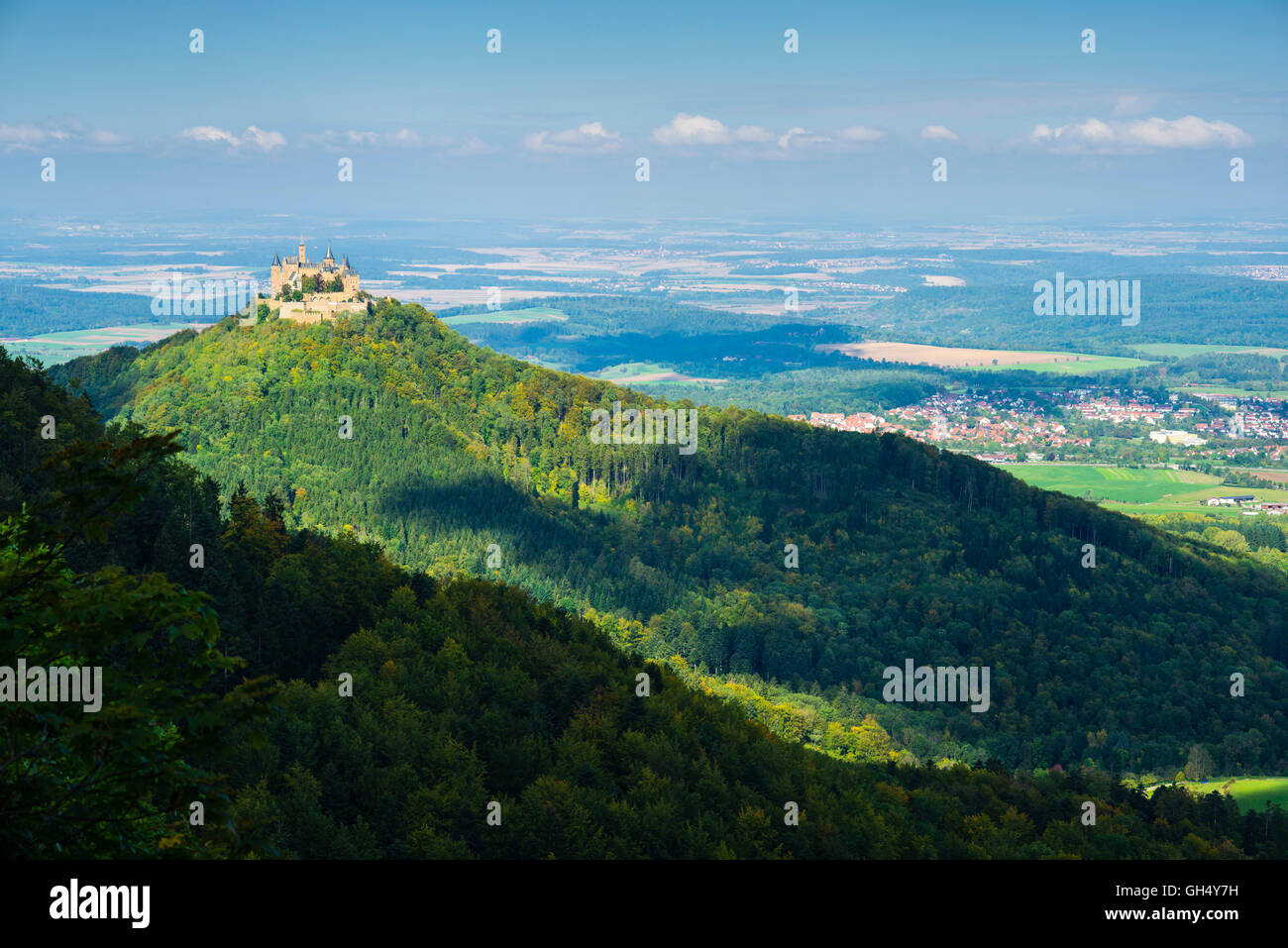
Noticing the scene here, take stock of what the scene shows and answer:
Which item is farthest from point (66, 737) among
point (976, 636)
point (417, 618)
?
point (976, 636)

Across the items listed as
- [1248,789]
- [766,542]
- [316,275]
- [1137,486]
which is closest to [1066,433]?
[1137,486]

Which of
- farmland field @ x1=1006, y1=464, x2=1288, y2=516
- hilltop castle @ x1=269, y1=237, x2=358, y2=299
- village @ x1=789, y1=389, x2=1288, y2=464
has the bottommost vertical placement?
farmland field @ x1=1006, y1=464, x2=1288, y2=516

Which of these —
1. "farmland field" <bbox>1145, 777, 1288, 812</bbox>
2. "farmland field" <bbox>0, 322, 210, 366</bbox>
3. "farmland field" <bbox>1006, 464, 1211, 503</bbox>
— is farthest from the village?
"farmland field" <bbox>1145, 777, 1288, 812</bbox>

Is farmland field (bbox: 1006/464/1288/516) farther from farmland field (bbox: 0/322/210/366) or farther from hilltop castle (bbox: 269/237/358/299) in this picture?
farmland field (bbox: 0/322/210/366)

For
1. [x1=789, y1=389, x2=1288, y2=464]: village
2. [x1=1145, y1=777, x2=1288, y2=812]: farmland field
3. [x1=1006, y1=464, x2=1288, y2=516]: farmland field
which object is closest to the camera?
[x1=1145, y1=777, x2=1288, y2=812]: farmland field

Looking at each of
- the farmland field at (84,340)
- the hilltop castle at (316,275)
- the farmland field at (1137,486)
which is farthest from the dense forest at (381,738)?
the farmland field at (84,340)

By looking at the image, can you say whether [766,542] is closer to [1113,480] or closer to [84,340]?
[1113,480]

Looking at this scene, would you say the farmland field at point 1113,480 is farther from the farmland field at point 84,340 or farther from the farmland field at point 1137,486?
the farmland field at point 84,340
